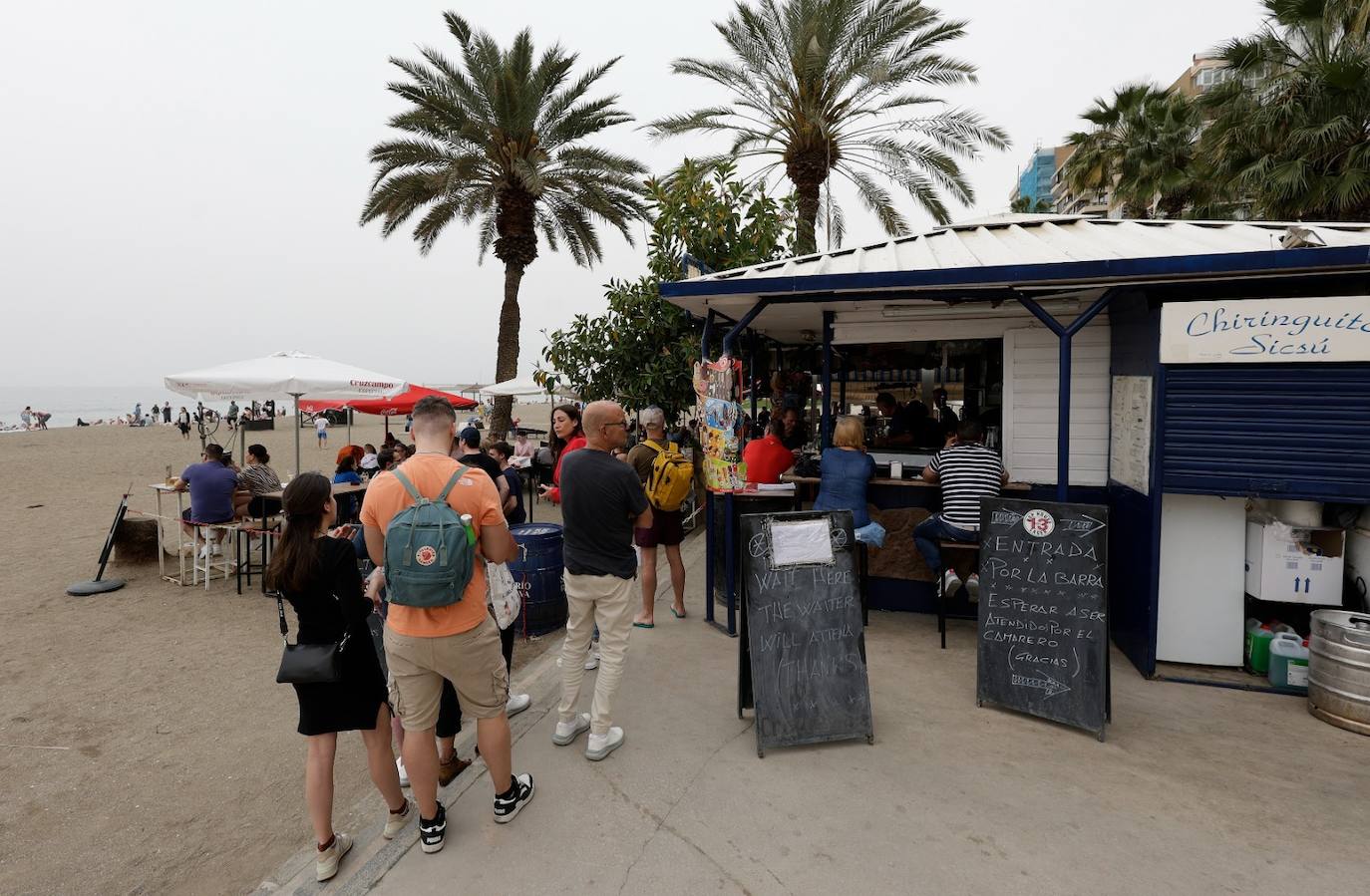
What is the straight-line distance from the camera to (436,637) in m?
2.81

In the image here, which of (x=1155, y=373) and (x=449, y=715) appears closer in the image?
(x=449, y=715)

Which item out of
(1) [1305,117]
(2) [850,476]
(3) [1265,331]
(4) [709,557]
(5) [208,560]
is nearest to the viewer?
(3) [1265,331]

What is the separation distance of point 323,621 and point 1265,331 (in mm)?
5381

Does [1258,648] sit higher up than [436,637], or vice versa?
[436,637]

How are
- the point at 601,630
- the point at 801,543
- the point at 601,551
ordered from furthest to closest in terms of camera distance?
the point at 801,543 < the point at 601,630 < the point at 601,551

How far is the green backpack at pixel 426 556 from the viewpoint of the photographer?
106 inches

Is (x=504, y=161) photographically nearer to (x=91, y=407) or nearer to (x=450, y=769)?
(x=450, y=769)

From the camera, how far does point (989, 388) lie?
25.2ft

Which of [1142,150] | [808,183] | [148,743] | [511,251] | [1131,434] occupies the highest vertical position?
[1142,150]

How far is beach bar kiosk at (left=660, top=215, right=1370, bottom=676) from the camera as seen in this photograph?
14.0 feet

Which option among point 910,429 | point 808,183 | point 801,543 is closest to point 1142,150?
point 808,183

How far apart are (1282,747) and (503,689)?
4.12 m

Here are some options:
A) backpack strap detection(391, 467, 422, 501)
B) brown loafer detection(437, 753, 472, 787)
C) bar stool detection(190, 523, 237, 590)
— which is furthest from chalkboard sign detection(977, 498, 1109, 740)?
bar stool detection(190, 523, 237, 590)

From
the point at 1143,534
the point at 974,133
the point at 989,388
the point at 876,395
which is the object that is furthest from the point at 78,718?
the point at 974,133
